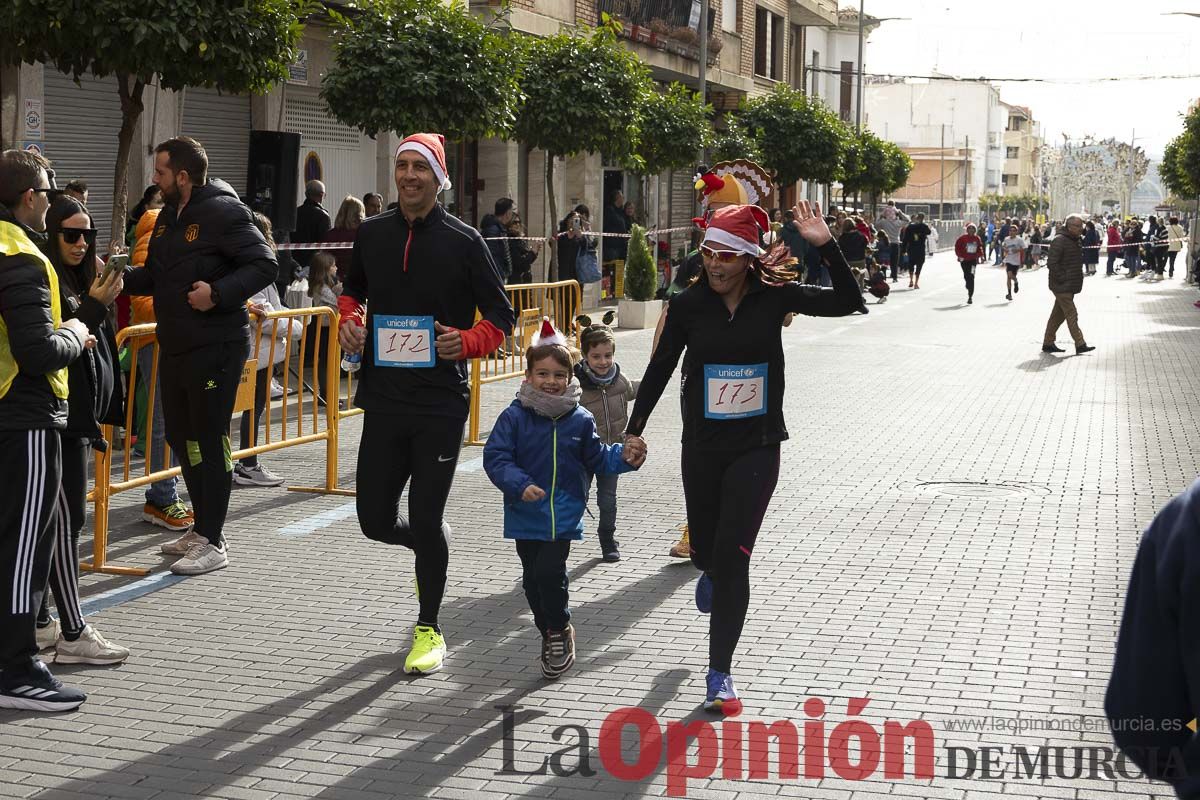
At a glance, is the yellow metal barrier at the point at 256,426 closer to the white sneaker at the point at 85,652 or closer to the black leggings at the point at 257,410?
the black leggings at the point at 257,410

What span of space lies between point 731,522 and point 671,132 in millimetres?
22653

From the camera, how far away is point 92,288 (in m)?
6.08

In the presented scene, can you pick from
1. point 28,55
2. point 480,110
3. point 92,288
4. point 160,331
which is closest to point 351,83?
point 480,110

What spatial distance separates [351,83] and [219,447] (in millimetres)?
10825

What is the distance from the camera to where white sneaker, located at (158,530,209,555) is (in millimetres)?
7742

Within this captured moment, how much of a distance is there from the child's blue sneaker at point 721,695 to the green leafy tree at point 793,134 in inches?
1315

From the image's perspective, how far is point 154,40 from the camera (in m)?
11.5

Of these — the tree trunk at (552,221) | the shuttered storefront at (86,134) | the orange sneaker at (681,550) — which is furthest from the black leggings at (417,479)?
the tree trunk at (552,221)

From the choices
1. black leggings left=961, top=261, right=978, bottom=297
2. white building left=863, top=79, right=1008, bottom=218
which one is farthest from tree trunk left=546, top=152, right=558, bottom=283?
white building left=863, top=79, right=1008, bottom=218

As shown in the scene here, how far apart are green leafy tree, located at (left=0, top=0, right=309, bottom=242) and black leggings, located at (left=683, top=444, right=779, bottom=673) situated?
7.15 m

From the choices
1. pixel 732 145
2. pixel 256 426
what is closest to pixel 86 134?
pixel 256 426

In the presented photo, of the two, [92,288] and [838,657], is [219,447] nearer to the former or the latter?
[92,288]

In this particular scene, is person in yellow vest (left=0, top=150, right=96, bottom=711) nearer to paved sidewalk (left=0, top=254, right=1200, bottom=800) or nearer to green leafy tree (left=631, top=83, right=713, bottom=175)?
paved sidewalk (left=0, top=254, right=1200, bottom=800)

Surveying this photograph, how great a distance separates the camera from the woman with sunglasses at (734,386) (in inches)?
225
